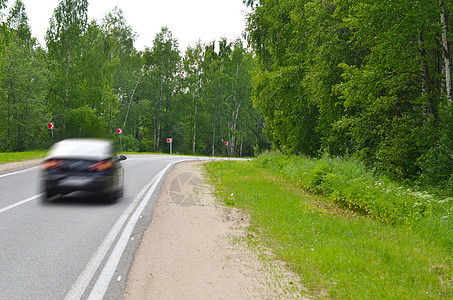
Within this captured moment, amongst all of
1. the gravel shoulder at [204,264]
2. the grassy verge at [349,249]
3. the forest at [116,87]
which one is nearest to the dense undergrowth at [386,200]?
the grassy verge at [349,249]

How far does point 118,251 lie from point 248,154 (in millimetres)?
65505

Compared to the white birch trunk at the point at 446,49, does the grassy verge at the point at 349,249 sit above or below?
below

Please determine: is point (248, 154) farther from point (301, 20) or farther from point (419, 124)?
point (419, 124)

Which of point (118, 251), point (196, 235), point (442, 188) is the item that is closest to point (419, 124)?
point (442, 188)

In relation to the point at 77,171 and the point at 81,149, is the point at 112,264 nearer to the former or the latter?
the point at 77,171

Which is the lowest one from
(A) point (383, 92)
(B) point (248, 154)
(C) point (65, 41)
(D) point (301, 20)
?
(B) point (248, 154)

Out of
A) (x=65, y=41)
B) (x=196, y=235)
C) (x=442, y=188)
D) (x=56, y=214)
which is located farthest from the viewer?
(x=65, y=41)

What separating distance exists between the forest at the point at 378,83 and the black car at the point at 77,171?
9.55m

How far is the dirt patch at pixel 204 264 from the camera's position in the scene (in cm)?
394

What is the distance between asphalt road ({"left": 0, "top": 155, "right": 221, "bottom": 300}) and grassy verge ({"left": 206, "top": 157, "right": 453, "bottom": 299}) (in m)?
2.51

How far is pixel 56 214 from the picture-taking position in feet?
24.2

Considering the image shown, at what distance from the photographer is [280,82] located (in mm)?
19438

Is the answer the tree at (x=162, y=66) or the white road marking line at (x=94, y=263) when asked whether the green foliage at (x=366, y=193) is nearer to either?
the white road marking line at (x=94, y=263)

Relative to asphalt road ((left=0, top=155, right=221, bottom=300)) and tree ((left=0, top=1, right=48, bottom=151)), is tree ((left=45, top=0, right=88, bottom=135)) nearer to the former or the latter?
tree ((left=0, top=1, right=48, bottom=151))
